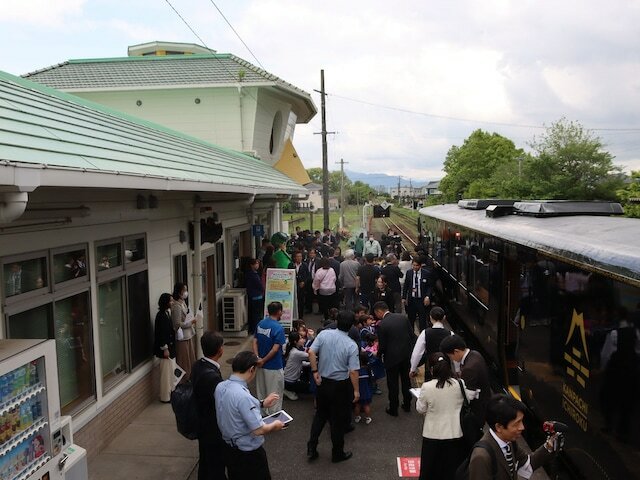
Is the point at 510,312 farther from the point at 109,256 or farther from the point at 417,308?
the point at 109,256

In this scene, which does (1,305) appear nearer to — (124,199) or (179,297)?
(124,199)

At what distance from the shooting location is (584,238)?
15.6 feet

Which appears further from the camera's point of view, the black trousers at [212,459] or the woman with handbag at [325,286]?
the woman with handbag at [325,286]

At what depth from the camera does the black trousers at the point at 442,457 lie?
177 inches

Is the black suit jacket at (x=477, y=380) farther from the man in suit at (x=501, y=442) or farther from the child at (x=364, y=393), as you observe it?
the child at (x=364, y=393)

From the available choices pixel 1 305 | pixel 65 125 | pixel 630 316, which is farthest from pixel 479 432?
pixel 65 125

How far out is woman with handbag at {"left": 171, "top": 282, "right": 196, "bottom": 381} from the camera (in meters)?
→ 7.42

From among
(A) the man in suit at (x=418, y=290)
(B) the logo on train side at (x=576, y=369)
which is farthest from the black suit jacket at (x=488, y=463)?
(A) the man in suit at (x=418, y=290)

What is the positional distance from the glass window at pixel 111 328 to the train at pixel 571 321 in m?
4.58

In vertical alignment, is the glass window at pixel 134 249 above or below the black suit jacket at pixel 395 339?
above

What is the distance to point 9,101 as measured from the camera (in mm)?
4680

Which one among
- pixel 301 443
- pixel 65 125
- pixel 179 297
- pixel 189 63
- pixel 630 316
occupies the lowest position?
pixel 301 443

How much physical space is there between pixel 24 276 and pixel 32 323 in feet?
1.44

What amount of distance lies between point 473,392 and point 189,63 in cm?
1637
